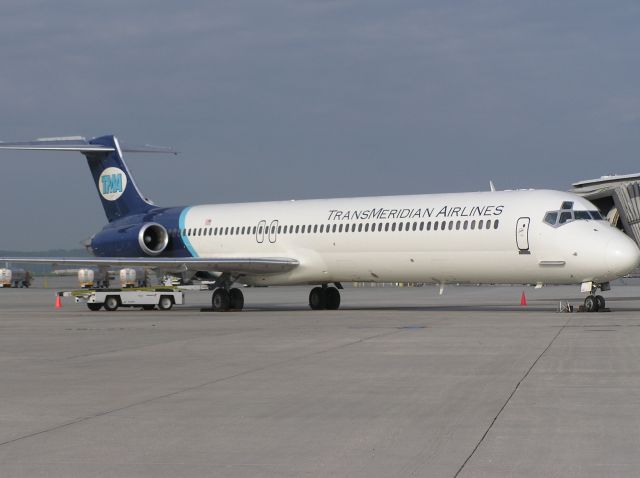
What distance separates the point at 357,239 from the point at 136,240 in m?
9.82

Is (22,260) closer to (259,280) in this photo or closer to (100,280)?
(259,280)

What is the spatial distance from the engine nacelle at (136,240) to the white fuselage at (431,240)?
2374 mm

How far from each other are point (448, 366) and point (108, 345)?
6.98 m

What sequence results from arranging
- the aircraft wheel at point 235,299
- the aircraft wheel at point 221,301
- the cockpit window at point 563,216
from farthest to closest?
the aircraft wheel at point 235,299 → the aircraft wheel at point 221,301 → the cockpit window at point 563,216

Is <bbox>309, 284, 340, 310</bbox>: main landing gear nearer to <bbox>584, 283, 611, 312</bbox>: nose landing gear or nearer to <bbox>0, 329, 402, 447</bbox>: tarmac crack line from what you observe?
<bbox>584, 283, 611, 312</bbox>: nose landing gear

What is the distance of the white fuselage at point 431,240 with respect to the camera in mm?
27109

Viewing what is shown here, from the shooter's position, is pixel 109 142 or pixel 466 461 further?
pixel 109 142

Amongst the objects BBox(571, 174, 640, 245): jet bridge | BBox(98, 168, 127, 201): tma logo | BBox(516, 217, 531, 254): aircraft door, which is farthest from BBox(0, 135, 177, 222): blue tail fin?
BBox(571, 174, 640, 245): jet bridge

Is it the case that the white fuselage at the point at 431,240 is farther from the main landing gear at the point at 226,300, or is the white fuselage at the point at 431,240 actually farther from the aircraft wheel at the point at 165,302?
the aircraft wheel at the point at 165,302

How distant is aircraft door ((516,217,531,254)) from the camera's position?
27.5m

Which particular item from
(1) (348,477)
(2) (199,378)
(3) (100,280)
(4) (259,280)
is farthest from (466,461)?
(3) (100,280)

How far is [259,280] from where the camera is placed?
33812 mm

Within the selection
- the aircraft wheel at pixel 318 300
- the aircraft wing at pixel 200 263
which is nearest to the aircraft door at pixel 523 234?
the aircraft wing at pixel 200 263

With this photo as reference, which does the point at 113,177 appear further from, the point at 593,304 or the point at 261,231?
the point at 593,304
